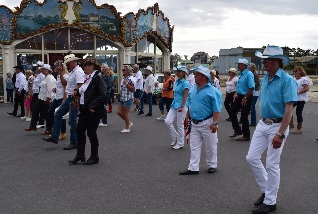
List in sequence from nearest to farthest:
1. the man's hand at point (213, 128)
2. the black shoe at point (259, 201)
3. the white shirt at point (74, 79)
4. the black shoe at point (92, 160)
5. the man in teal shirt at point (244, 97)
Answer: the black shoe at point (259, 201) < the man's hand at point (213, 128) < the black shoe at point (92, 160) < the white shirt at point (74, 79) < the man in teal shirt at point (244, 97)

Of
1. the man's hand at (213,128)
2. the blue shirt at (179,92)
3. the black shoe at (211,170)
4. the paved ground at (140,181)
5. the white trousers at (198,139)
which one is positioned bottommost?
the paved ground at (140,181)

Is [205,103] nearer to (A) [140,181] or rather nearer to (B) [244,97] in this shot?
(A) [140,181]

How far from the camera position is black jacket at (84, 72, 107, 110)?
6.56m

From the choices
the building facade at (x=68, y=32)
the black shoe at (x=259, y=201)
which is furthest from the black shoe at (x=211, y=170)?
the building facade at (x=68, y=32)

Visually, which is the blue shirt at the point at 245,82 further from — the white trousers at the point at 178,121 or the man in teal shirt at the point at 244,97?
the white trousers at the point at 178,121

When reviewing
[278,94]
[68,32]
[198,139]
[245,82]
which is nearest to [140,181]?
[198,139]

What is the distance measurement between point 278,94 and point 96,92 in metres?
3.26

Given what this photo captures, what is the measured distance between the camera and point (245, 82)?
29.7 feet

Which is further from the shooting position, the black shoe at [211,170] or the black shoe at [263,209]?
the black shoe at [211,170]

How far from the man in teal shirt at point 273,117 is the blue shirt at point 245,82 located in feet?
14.3

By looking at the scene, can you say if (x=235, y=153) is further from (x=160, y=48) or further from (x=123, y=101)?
(x=160, y=48)

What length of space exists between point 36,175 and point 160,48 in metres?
19.1

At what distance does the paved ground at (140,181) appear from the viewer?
463cm

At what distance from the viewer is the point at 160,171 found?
621 cm
